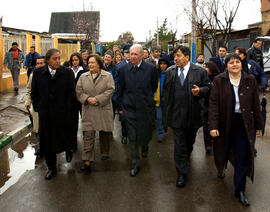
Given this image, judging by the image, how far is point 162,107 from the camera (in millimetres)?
4844

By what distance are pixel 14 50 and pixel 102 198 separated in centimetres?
1111

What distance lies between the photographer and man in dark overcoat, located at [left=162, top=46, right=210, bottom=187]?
14.5 feet

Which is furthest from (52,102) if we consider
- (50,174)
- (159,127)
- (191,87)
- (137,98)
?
(159,127)

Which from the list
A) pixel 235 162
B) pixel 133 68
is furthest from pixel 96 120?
pixel 235 162

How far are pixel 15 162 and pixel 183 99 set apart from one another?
324 centimetres

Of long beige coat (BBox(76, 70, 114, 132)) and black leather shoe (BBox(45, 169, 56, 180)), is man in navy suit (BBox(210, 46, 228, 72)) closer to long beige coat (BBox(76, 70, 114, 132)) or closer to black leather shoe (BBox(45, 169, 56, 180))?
long beige coat (BBox(76, 70, 114, 132))

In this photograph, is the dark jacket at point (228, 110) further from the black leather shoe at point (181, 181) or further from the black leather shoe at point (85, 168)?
the black leather shoe at point (85, 168)

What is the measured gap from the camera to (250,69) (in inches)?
237

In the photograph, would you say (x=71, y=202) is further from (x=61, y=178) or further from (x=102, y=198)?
(x=61, y=178)

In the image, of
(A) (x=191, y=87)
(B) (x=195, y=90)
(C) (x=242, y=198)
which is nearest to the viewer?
(C) (x=242, y=198)

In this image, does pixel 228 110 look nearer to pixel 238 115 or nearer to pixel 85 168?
pixel 238 115

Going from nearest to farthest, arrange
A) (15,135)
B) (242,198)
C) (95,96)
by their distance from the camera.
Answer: (242,198) → (95,96) → (15,135)

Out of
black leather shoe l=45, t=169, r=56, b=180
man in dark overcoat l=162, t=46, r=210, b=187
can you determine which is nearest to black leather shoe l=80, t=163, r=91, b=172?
black leather shoe l=45, t=169, r=56, b=180

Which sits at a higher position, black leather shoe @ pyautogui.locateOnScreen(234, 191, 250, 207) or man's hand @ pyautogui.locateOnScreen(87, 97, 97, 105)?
man's hand @ pyautogui.locateOnScreen(87, 97, 97, 105)
